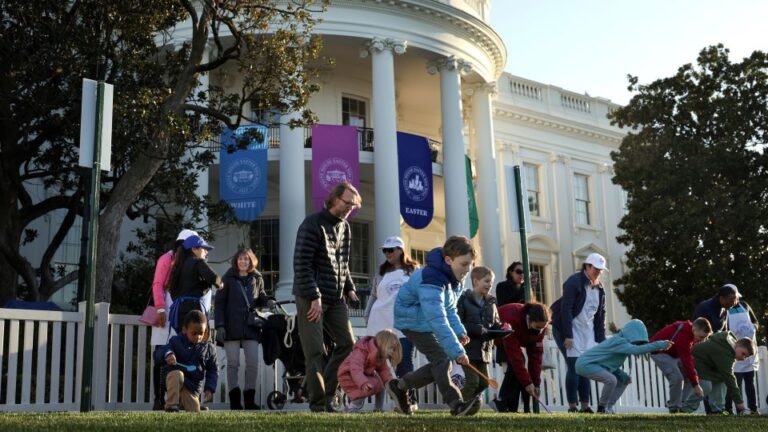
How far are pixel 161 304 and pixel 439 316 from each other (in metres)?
3.63

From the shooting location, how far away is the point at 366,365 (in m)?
8.96

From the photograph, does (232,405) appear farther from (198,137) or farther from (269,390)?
(198,137)

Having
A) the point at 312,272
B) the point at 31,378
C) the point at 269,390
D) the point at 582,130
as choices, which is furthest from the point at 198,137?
the point at 582,130

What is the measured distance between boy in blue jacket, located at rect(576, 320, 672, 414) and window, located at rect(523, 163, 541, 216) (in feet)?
83.0

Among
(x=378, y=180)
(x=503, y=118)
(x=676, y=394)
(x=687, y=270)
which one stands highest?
(x=503, y=118)

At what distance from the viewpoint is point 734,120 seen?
26672 mm

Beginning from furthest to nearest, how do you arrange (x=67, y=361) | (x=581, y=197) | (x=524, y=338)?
(x=581, y=197), (x=524, y=338), (x=67, y=361)

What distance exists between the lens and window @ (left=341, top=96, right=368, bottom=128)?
Result: 99.5 ft

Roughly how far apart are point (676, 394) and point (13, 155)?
36.7ft

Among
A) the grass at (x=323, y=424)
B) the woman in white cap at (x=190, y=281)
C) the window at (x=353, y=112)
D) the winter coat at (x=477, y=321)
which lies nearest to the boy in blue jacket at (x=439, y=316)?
the grass at (x=323, y=424)

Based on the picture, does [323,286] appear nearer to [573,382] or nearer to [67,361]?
[67,361]

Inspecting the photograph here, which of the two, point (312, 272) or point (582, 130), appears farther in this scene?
point (582, 130)

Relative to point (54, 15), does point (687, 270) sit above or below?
below

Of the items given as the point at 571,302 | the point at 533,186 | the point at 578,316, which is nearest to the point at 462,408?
the point at 571,302
